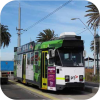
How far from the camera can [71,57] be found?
1245 centimetres

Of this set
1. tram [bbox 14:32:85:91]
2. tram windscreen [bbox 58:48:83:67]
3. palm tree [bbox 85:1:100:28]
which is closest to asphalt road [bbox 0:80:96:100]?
tram [bbox 14:32:85:91]

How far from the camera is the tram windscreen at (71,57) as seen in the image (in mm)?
12205

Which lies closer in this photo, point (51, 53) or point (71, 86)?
point (71, 86)

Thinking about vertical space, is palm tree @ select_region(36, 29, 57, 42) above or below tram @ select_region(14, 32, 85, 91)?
above

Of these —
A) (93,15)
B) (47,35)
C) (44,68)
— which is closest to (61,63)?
(44,68)

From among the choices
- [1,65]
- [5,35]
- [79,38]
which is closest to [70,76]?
[79,38]

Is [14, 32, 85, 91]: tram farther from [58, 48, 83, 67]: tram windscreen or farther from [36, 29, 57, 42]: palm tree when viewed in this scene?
[36, 29, 57, 42]: palm tree

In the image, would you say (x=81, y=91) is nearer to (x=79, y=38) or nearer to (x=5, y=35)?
(x=79, y=38)

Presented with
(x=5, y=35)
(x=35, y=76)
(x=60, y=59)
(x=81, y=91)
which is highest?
(x=5, y=35)

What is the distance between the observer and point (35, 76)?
14539mm

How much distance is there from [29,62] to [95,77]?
10739 mm

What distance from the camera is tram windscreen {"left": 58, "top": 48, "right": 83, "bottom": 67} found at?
12.2 meters

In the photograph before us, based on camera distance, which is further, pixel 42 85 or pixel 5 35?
pixel 5 35

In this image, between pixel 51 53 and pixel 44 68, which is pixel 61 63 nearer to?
pixel 51 53
